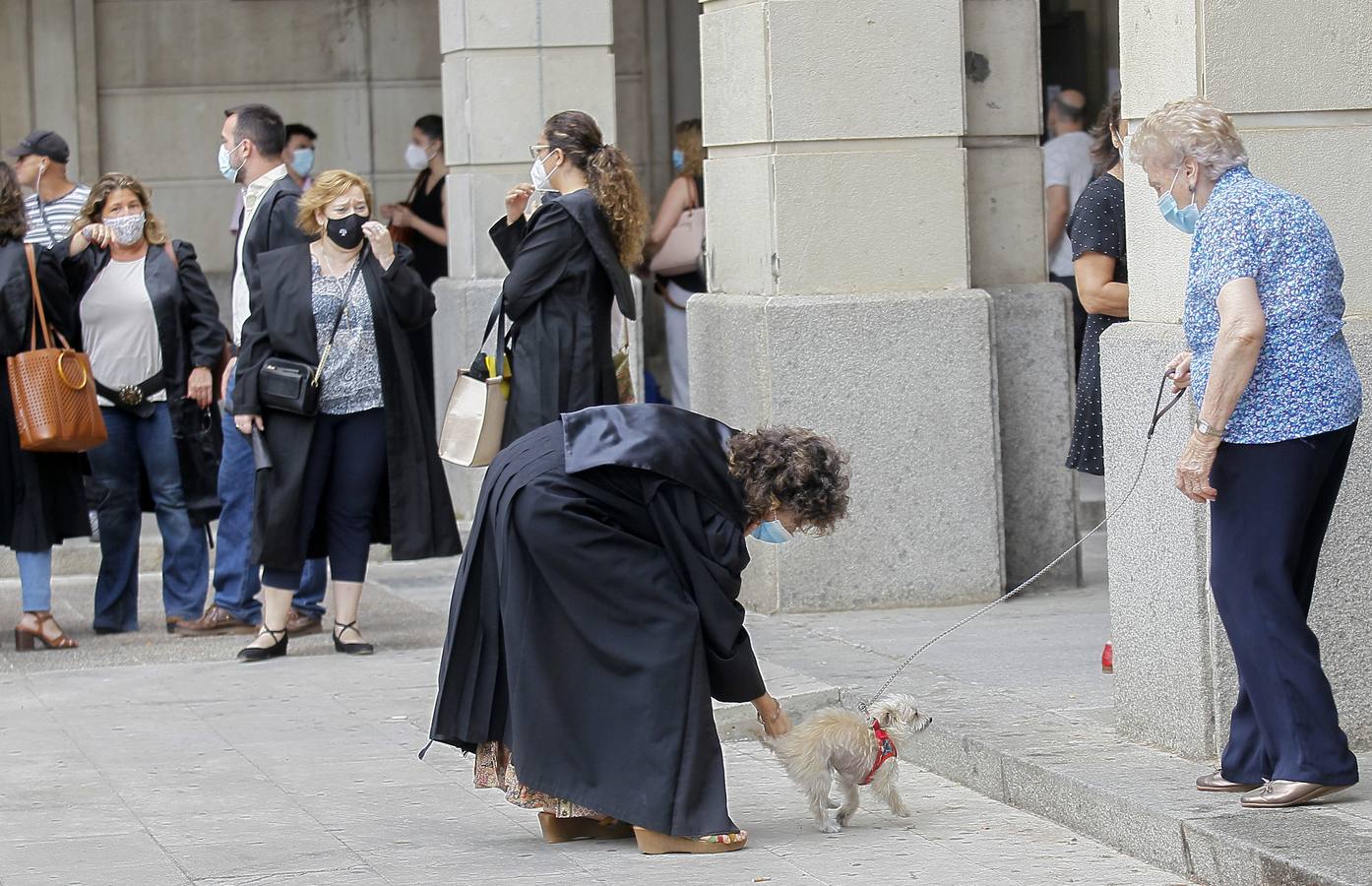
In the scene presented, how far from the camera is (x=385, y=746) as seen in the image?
7.02 m

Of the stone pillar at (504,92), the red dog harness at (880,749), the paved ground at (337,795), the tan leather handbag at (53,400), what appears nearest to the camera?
the paved ground at (337,795)

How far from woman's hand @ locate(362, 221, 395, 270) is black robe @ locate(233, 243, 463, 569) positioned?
0.03 meters

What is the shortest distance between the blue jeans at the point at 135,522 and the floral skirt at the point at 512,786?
3.72 m

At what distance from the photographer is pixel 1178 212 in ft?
17.7

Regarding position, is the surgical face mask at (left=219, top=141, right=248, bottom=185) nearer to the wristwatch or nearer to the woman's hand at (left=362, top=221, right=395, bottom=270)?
the woman's hand at (left=362, top=221, right=395, bottom=270)

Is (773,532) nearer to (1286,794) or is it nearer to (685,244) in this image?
(1286,794)

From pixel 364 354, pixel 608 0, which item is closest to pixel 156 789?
pixel 364 354

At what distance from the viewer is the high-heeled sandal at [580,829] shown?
5.76 m

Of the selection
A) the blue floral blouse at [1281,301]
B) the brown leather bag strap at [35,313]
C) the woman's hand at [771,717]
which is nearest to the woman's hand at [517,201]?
the brown leather bag strap at [35,313]

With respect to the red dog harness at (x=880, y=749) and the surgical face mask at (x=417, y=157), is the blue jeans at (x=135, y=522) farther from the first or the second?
the surgical face mask at (x=417, y=157)

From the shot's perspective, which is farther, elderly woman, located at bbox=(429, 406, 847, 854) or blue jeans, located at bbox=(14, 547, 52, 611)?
blue jeans, located at bbox=(14, 547, 52, 611)

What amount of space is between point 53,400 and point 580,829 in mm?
3608

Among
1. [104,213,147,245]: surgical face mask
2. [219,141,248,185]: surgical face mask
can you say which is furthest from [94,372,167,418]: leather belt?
[219,141,248,185]: surgical face mask

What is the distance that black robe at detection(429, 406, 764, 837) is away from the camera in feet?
17.7
